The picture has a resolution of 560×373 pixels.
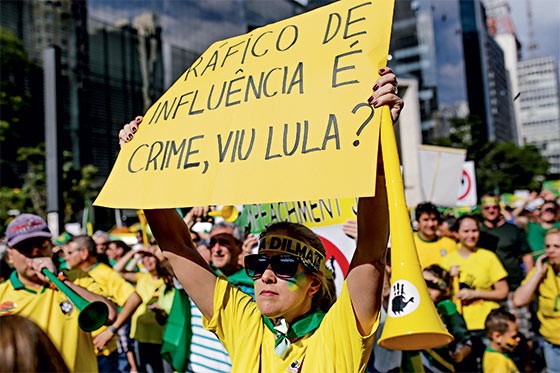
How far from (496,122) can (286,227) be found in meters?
106

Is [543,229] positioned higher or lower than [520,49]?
lower

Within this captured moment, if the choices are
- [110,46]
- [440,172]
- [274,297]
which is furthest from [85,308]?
[110,46]

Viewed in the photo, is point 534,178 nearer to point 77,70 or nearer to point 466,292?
point 77,70

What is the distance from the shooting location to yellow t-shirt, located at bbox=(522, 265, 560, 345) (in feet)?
15.3

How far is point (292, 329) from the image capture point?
91.0 inches

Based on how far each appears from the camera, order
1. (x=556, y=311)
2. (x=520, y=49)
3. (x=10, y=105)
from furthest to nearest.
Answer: (x=520, y=49) → (x=10, y=105) → (x=556, y=311)

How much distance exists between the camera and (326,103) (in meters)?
2.15

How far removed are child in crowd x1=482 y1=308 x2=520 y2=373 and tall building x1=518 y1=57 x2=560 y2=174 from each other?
124595 mm

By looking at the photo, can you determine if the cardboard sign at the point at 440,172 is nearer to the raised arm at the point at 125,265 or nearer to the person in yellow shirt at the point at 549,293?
the person in yellow shirt at the point at 549,293

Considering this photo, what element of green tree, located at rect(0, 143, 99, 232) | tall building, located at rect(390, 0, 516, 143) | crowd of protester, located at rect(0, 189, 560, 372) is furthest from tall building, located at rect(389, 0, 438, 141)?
crowd of protester, located at rect(0, 189, 560, 372)

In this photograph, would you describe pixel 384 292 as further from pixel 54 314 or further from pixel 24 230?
pixel 24 230

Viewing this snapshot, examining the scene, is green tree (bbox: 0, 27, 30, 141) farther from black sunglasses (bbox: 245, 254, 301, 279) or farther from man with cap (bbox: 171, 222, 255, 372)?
black sunglasses (bbox: 245, 254, 301, 279)

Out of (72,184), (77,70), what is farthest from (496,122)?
(72,184)

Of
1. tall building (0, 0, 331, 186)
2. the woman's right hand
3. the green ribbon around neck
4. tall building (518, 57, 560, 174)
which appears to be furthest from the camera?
tall building (518, 57, 560, 174)
